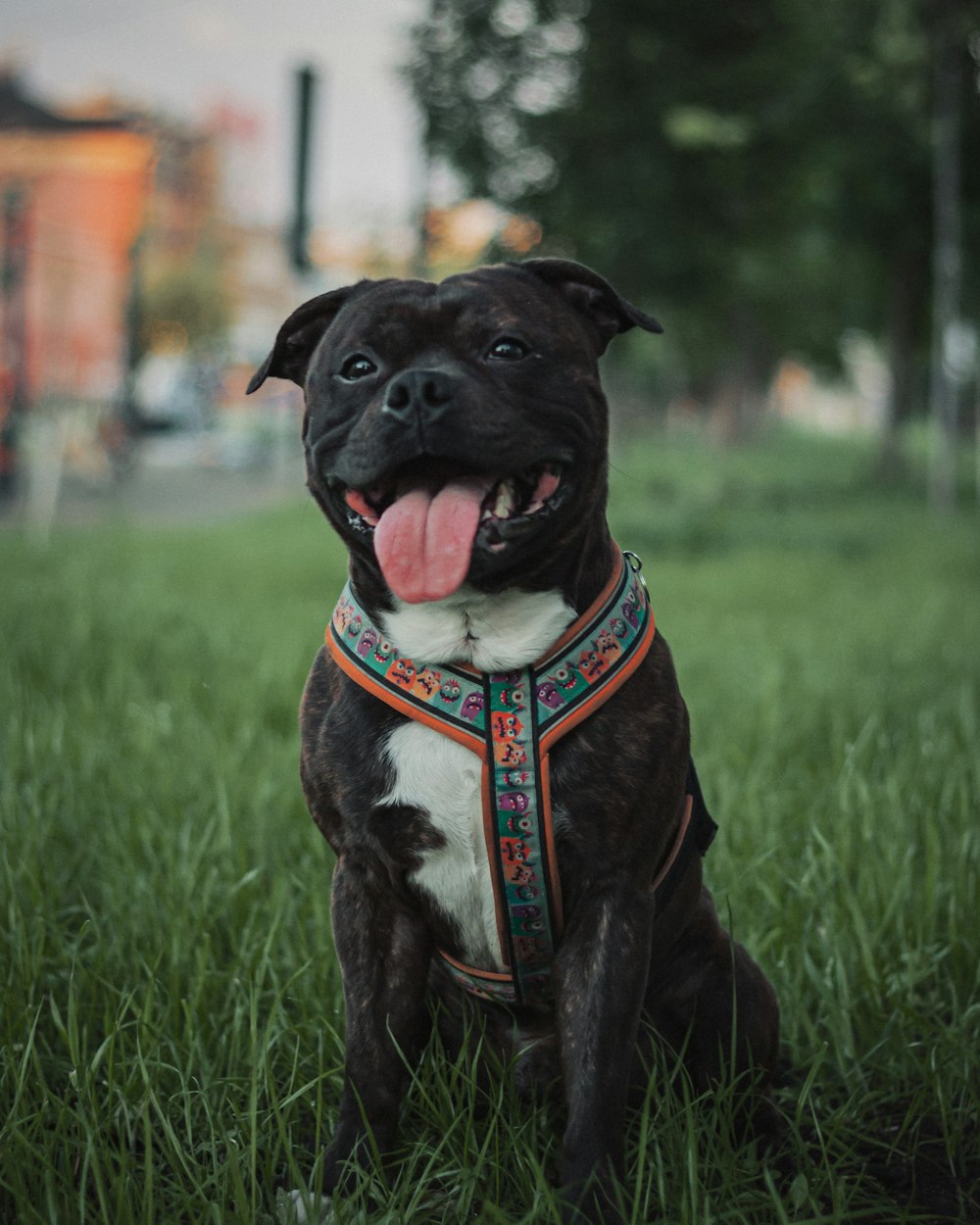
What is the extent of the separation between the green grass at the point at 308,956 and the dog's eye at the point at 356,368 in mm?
1158

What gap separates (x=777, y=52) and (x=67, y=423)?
10.5m

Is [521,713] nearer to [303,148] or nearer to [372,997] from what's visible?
[372,997]

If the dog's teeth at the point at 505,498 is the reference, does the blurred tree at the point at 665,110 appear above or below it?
above

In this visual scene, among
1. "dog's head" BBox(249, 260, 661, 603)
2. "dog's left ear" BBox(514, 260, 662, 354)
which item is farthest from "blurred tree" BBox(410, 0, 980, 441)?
"dog's head" BBox(249, 260, 661, 603)

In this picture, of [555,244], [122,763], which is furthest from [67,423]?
[122,763]

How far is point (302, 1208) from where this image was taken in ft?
6.90

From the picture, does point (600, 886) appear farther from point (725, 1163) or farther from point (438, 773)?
point (725, 1163)

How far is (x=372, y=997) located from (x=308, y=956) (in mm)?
580

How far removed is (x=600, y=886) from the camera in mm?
2197

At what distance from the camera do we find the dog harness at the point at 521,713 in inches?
85.4

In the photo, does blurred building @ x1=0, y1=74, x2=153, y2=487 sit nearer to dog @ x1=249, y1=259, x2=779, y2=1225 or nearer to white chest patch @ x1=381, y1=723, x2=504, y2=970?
dog @ x1=249, y1=259, x2=779, y2=1225

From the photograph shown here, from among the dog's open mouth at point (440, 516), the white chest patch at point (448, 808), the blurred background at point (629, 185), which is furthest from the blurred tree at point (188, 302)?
the white chest patch at point (448, 808)

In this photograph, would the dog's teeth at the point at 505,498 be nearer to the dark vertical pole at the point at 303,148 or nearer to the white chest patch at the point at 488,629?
the white chest patch at the point at 488,629

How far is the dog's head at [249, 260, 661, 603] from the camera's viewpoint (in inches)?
84.2
